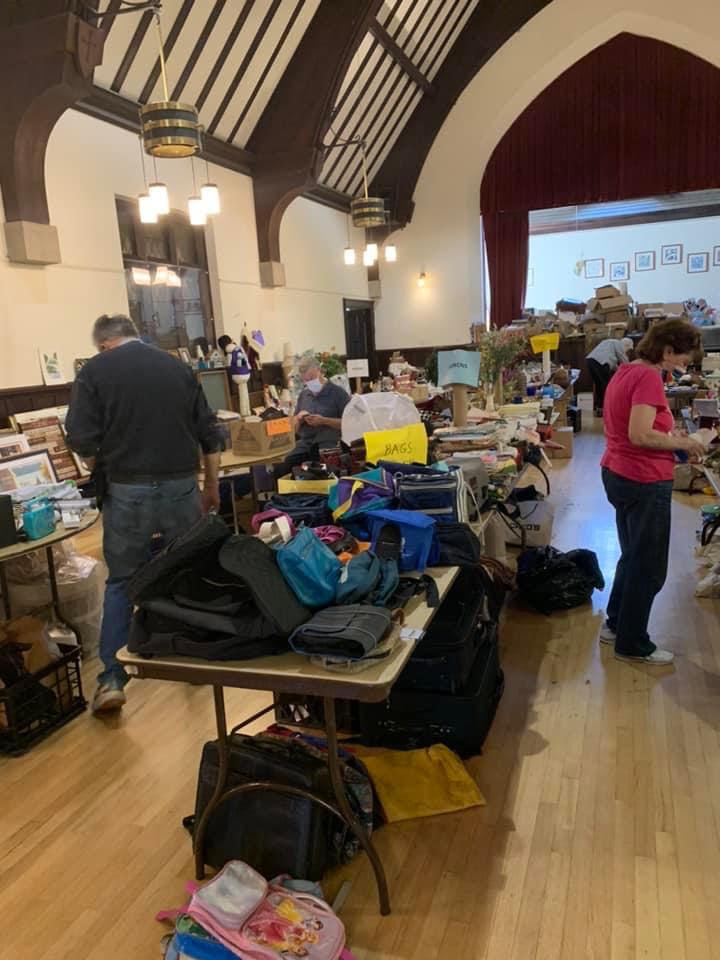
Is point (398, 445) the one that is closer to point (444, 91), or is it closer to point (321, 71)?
point (321, 71)

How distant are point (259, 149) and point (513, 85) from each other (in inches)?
193

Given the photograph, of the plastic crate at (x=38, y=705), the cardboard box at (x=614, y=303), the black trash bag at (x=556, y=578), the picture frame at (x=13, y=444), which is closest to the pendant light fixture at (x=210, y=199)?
the picture frame at (x=13, y=444)

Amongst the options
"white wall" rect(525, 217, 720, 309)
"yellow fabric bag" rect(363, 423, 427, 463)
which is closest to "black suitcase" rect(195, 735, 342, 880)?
"yellow fabric bag" rect(363, 423, 427, 463)

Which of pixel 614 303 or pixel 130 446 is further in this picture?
pixel 614 303

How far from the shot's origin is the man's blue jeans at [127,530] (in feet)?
9.86

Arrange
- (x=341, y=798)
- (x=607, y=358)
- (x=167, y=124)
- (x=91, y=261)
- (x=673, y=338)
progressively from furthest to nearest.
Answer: (x=607, y=358), (x=91, y=261), (x=167, y=124), (x=673, y=338), (x=341, y=798)

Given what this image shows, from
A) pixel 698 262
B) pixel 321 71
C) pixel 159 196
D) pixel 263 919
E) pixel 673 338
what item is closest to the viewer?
pixel 263 919

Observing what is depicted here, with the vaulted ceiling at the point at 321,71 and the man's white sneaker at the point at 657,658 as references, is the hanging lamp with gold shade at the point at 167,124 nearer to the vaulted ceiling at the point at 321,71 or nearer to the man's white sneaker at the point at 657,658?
the vaulted ceiling at the point at 321,71

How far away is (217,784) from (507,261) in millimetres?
11151

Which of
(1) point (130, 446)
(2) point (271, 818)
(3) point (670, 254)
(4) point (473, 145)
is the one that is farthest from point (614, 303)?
(2) point (271, 818)

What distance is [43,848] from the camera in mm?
2285

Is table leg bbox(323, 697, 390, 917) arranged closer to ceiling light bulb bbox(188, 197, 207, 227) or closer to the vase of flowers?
the vase of flowers

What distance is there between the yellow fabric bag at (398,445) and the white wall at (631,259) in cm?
1167

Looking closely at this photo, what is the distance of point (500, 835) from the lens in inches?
87.7
